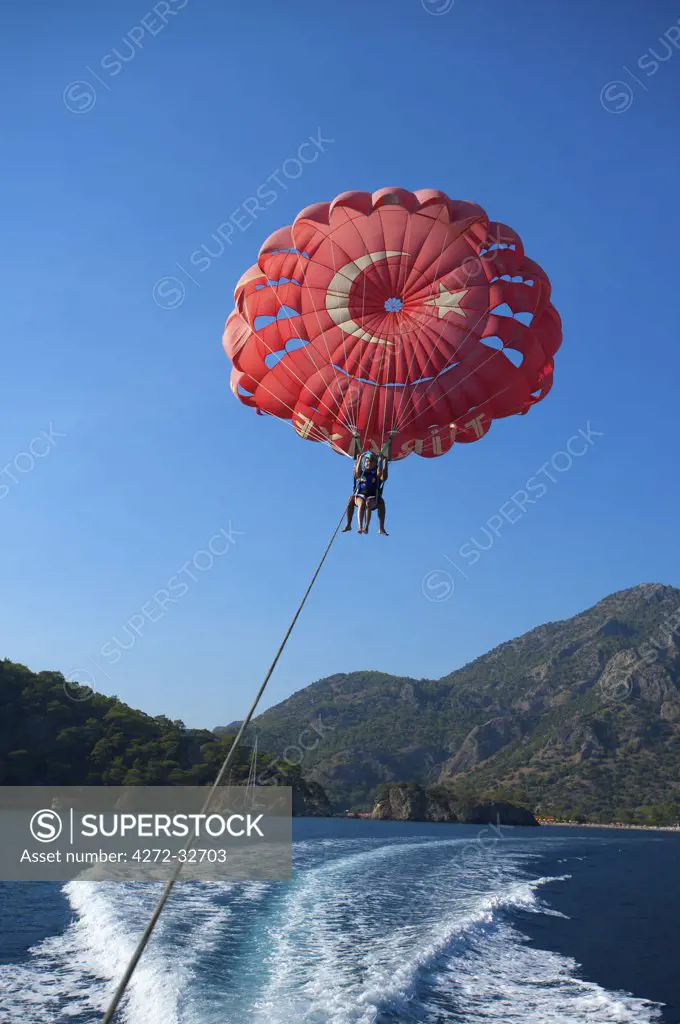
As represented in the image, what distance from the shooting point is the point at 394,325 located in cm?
1459

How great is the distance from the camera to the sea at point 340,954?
36.4 feet

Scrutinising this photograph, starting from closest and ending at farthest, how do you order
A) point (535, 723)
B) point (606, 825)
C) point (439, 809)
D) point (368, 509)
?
1. point (368, 509)
2. point (439, 809)
3. point (606, 825)
4. point (535, 723)

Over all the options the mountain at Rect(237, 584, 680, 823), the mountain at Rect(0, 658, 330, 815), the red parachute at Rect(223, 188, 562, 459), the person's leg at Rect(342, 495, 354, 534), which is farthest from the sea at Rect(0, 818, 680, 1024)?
the mountain at Rect(237, 584, 680, 823)

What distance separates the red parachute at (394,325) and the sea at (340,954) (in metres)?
9.23

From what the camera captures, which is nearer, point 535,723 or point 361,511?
point 361,511

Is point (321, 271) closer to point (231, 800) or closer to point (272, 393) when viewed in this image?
point (272, 393)

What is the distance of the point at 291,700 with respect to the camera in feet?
627

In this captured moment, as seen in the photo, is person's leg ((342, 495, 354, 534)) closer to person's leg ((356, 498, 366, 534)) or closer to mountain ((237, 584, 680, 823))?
person's leg ((356, 498, 366, 534))

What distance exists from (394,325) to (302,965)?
1218 cm

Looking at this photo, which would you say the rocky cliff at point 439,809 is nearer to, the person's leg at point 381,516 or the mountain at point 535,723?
the mountain at point 535,723

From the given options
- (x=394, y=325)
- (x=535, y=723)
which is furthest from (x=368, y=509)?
(x=535, y=723)

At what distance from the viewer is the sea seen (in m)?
11.1

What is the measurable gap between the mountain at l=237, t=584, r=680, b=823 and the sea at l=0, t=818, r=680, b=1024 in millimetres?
87469

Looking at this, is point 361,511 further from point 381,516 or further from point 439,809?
point 439,809
